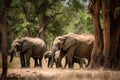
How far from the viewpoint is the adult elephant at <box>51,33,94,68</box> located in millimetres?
25250

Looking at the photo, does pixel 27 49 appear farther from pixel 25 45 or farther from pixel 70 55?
pixel 70 55

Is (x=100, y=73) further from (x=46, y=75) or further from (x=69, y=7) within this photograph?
(x=69, y=7)

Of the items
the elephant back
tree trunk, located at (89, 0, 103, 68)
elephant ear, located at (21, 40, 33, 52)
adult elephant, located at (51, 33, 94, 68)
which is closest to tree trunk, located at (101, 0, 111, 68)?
tree trunk, located at (89, 0, 103, 68)

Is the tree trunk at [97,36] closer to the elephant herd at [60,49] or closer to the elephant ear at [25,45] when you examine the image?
the elephant herd at [60,49]

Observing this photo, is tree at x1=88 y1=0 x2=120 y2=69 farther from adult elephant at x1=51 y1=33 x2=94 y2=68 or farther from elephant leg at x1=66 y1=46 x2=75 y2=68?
adult elephant at x1=51 y1=33 x2=94 y2=68

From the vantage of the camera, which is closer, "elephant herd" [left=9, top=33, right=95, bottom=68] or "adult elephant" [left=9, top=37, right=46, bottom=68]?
"elephant herd" [left=9, top=33, right=95, bottom=68]

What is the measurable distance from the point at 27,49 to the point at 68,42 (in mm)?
2795

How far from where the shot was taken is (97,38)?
2186 centimetres

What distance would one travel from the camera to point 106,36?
20.8 meters

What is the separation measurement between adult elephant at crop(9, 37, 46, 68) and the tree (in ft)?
18.3

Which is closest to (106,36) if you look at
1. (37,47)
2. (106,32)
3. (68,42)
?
(106,32)

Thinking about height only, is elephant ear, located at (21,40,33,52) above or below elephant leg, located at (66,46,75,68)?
above

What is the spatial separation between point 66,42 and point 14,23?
18.4 meters

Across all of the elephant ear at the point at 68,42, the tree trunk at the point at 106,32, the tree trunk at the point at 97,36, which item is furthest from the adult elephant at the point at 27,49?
the tree trunk at the point at 106,32
